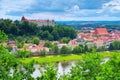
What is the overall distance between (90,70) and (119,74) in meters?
1.46

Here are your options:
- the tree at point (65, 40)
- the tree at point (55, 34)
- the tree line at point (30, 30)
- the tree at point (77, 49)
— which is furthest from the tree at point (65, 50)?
the tree at point (55, 34)

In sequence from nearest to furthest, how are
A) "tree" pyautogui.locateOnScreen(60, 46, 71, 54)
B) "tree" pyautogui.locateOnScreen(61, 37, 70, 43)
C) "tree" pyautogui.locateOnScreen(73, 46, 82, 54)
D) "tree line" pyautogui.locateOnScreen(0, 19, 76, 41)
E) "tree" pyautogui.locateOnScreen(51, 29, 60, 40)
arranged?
"tree" pyautogui.locateOnScreen(60, 46, 71, 54) < "tree" pyautogui.locateOnScreen(73, 46, 82, 54) < "tree" pyautogui.locateOnScreen(61, 37, 70, 43) < "tree line" pyautogui.locateOnScreen(0, 19, 76, 41) < "tree" pyautogui.locateOnScreen(51, 29, 60, 40)

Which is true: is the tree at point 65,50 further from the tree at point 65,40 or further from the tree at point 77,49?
the tree at point 65,40

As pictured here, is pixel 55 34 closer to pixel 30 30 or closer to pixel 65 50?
pixel 30 30

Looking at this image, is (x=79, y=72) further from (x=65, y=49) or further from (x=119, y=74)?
(x=65, y=49)

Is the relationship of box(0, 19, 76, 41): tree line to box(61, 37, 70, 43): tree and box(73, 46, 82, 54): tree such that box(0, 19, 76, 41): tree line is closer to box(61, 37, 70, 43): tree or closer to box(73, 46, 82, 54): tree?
box(61, 37, 70, 43): tree

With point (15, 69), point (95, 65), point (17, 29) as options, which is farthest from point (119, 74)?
point (17, 29)

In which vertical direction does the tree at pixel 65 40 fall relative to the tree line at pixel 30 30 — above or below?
below

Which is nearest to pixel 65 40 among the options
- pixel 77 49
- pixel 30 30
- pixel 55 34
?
pixel 55 34

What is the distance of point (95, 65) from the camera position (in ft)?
38.5

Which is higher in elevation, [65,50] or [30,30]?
[30,30]

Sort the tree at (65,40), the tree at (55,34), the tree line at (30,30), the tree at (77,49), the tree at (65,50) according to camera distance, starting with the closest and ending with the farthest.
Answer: the tree at (65,50), the tree at (77,49), the tree at (65,40), the tree line at (30,30), the tree at (55,34)

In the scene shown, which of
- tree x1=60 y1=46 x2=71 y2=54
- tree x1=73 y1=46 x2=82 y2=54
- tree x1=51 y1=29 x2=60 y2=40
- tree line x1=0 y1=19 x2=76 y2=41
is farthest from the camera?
tree x1=51 y1=29 x2=60 y2=40

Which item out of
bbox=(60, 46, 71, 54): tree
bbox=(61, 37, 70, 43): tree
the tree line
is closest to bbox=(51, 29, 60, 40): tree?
the tree line
